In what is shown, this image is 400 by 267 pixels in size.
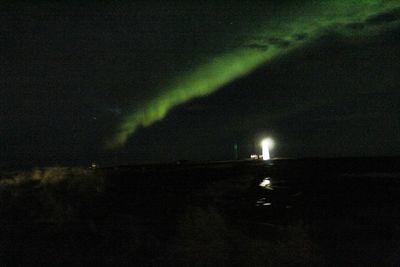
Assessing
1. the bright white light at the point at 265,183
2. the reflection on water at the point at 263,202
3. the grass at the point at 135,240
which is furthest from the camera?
the bright white light at the point at 265,183

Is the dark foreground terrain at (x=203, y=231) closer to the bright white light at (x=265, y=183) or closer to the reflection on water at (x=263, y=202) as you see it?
the reflection on water at (x=263, y=202)

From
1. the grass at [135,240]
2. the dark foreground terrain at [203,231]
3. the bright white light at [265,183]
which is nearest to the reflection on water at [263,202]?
the dark foreground terrain at [203,231]

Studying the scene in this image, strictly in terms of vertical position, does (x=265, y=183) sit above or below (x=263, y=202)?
above

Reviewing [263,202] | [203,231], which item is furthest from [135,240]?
[263,202]

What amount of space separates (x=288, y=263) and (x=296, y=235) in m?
2.42

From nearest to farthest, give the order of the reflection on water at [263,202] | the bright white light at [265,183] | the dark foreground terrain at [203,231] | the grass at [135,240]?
the grass at [135,240]
the dark foreground terrain at [203,231]
the reflection on water at [263,202]
the bright white light at [265,183]

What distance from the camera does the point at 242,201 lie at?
20219 millimetres

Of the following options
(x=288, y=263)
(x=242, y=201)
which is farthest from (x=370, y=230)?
(x=242, y=201)

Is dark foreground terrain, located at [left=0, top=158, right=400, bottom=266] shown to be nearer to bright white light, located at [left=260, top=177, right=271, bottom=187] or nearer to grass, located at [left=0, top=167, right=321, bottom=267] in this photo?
grass, located at [left=0, top=167, right=321, bottom=267]

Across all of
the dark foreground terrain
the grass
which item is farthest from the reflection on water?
the grass

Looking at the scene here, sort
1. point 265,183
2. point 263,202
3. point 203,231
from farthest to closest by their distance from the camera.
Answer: point 265,183, point 263,202, point 203,231

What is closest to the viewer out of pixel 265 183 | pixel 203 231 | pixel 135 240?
pixel 135 240

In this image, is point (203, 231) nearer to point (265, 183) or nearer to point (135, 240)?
point (135, 240)

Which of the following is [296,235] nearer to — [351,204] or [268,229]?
[268,229]
